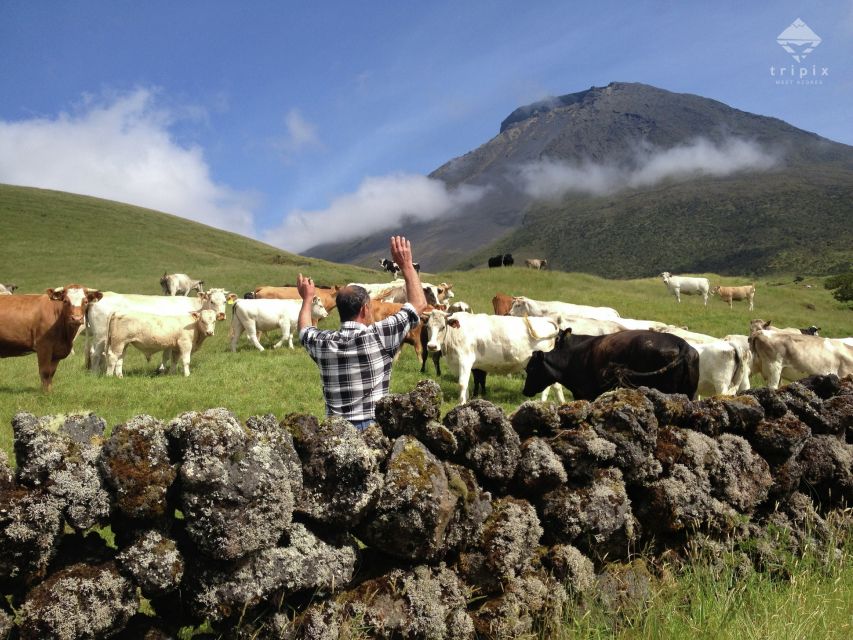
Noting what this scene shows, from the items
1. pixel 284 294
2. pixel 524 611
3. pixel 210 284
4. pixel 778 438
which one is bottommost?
pixel 524 611

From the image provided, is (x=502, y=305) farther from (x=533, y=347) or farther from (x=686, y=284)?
(x=686, y=284)

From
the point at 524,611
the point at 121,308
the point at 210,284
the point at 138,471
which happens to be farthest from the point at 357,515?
the point at 210,284

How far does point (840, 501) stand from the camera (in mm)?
5508

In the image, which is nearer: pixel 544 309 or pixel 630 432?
pixel 630 432

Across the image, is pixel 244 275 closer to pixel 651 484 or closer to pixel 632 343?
pixel 632 343

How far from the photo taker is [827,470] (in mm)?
5379

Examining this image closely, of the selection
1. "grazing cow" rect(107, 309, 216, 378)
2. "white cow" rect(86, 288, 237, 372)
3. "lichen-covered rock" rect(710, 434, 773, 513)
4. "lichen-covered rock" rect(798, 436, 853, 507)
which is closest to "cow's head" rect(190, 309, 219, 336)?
"grazing cow" rect(107, 309, 216, 378)

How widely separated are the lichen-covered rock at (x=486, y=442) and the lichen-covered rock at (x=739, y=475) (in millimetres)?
1890

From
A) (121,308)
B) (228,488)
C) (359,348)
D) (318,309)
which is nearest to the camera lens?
(228,488)

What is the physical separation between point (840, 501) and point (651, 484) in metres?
2.42

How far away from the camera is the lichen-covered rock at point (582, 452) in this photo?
425cm

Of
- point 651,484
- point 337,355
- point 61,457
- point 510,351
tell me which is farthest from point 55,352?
point 651,484

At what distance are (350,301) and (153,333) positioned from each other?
1185cm

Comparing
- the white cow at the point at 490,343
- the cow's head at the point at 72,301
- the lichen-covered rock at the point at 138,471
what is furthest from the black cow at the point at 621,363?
the cow's head at the point at 72,301
